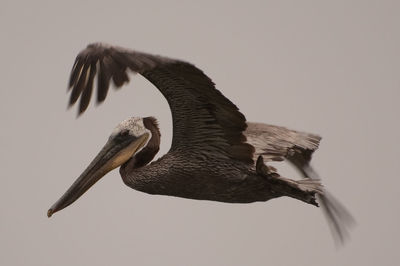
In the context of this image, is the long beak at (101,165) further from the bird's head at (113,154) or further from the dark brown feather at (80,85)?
the dark brown feather at (80,85)

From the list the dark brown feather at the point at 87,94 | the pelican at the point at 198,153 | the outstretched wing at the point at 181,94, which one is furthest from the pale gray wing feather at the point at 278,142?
the dark brown feather at the point at 87,94

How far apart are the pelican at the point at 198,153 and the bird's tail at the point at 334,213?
1.08 feet

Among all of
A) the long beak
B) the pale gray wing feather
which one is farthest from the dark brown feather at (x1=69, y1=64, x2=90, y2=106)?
the pale gray wing feather

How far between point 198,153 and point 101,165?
2.54 feet

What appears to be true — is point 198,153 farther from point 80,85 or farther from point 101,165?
point 80,85

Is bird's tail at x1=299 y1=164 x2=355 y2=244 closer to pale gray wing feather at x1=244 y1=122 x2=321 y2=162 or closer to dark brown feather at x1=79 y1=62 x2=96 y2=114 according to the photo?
pale gray wing feather at x1=244 y1=122 x2=321 y2=162

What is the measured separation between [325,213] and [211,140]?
5.53 feet

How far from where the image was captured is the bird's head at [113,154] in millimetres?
6984

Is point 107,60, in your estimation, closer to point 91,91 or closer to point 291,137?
point 91,91

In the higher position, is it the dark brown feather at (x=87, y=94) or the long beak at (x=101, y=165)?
the dark brown feather at (x=87, y=94)

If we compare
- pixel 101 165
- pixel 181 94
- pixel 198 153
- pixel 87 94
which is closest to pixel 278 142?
pixel 198 153

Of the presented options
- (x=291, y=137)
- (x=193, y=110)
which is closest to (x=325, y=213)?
(x=291, y=137)

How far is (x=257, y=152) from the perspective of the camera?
7141 mm

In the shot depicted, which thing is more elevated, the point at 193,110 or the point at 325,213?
the point at 193,110
